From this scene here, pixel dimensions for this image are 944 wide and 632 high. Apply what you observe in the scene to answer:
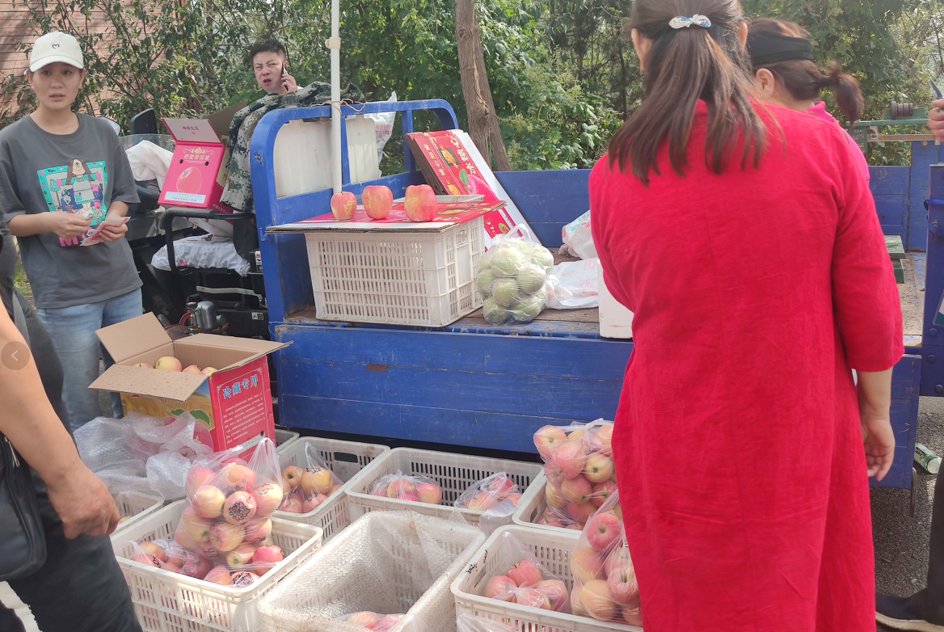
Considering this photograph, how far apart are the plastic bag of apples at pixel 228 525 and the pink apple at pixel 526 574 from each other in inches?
30.3

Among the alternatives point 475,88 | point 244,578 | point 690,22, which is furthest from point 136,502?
point 475,88

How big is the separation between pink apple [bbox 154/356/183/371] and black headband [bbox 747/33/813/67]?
2.40 m

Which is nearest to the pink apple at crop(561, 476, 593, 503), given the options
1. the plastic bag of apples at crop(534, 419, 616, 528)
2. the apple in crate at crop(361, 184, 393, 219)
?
the plastic bag of apples at crop(534, 419, 616, 528)

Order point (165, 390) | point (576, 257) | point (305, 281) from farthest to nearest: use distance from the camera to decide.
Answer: point (576, 257) → point (305, 281) → point (165, 390)

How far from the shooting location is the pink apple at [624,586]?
2.00 metres

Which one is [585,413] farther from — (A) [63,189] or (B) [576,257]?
(A) [63,189]

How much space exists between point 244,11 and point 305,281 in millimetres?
6197

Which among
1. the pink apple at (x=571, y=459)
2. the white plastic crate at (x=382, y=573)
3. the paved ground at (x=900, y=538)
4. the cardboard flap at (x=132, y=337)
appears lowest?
the paved ground at (x=900, y=538)

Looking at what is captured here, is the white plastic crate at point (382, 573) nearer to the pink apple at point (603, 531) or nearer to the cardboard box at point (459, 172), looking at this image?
the pink apple at point (603, 531)

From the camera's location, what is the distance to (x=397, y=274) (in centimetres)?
313

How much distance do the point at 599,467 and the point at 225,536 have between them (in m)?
1.18

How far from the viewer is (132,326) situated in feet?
10.7

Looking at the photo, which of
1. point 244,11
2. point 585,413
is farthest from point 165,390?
point 244,11

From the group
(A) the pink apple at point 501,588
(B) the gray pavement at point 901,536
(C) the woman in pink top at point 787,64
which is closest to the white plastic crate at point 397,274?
(A) the pink apple at point 501,588
